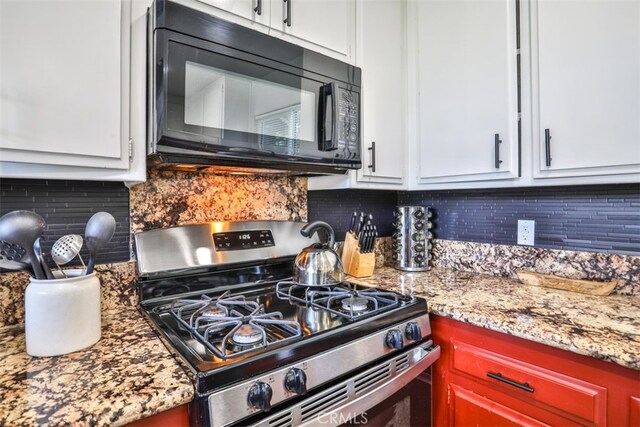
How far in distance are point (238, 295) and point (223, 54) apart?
2.69ft

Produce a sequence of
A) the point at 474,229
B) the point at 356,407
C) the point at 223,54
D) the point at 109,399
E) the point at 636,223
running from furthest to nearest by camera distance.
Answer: the point at 474,229
the point at 636,223
the point at 223,54
the point at 356,407
the point at 109,399

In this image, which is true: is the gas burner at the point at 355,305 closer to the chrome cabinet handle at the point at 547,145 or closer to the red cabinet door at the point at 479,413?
the red cabinet door at the point at 479,413

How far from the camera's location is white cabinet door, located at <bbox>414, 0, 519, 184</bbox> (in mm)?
1389

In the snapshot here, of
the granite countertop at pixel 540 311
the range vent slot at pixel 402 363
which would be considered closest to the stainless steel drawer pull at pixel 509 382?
the granite countertop at pixel 540 311

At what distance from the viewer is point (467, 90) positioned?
1522 mm

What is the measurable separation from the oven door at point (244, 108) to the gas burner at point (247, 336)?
19.9 inches

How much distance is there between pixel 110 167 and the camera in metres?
0.94

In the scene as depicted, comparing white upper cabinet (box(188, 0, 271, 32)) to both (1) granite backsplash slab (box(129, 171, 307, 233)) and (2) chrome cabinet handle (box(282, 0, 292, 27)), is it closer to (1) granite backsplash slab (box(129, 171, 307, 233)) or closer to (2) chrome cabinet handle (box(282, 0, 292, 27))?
(2) chrome cabinet handle (box(282, 0, 292, 27))

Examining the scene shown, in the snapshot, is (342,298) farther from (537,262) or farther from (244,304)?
(537,262)

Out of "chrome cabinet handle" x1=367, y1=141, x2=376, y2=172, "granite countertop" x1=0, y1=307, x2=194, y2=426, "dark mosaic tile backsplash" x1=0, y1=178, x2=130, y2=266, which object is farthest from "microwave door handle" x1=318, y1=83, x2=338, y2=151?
"granite countertop" x1=0, y1=307, x2=194, y2=426

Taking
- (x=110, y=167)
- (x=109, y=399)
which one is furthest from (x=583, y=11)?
(x=109, y=399)

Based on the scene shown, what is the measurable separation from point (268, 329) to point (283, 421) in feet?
0.81

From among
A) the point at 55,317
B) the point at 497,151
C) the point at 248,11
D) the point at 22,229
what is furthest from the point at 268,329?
the point at 497,151

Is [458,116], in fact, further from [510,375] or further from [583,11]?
[510,375]
